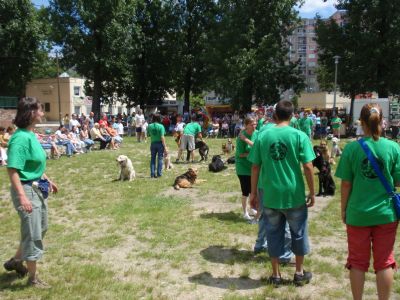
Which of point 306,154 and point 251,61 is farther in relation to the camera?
point 251,61

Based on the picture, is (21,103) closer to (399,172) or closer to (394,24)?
(399,172)

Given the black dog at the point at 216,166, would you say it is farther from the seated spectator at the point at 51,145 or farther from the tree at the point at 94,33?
the tree at the point at 94,33

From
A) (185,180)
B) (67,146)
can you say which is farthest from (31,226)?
(67,146)

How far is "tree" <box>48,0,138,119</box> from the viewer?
31.2 metres

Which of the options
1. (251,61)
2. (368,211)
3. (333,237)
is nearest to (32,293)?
(368,211)

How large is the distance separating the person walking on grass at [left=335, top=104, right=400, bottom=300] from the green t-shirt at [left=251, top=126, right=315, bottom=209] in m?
0.64

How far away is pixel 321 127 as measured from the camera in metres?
25.6

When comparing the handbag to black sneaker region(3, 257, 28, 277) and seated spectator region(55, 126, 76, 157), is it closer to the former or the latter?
black sneaker region(3, 257, 28, 277)

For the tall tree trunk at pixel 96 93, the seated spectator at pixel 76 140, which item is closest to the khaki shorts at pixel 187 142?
the seated spectator at pixel 76 140

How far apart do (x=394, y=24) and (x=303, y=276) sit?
27512 mm

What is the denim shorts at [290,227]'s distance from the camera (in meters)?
4.24

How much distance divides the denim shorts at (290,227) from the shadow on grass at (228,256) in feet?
3.11

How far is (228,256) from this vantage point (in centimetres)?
550

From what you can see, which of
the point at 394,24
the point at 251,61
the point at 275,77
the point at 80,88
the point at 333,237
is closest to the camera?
the point at 333,237
